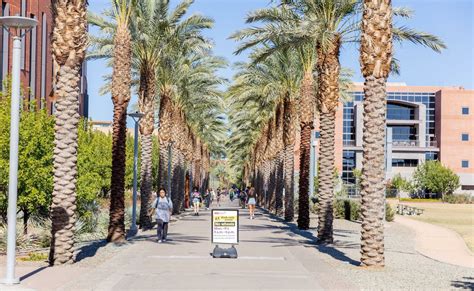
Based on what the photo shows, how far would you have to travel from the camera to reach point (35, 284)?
12.9 meters

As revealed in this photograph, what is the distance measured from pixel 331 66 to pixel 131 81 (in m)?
14.4

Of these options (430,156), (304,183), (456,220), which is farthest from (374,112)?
(430,156)

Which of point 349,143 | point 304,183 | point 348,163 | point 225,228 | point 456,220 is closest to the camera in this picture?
point 225,228

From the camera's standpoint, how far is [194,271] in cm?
1541

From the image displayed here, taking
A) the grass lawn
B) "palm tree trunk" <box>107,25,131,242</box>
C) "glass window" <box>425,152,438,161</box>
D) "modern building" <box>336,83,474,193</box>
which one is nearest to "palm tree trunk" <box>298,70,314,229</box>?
the grass lawn

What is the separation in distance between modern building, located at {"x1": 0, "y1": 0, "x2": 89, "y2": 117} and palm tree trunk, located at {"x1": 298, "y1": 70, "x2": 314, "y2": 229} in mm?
23131

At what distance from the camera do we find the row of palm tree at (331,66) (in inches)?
671

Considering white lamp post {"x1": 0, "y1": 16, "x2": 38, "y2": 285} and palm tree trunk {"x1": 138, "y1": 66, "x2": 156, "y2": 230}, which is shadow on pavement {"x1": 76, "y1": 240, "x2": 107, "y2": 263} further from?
palm tree trunk {"x1": 138, "y1": 66, "x2": 156, "y2": 230}

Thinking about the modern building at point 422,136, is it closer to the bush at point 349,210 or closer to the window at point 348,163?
the window at point 348,163

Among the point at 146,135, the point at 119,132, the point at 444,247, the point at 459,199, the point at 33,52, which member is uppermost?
the point at 33,52

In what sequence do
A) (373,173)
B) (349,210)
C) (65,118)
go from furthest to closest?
(349,210)
(373,173)
(65,118)

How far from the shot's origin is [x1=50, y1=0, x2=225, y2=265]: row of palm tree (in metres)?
16.7

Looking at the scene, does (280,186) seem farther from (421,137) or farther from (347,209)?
(421,137)

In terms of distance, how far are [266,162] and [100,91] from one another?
22.6 m
